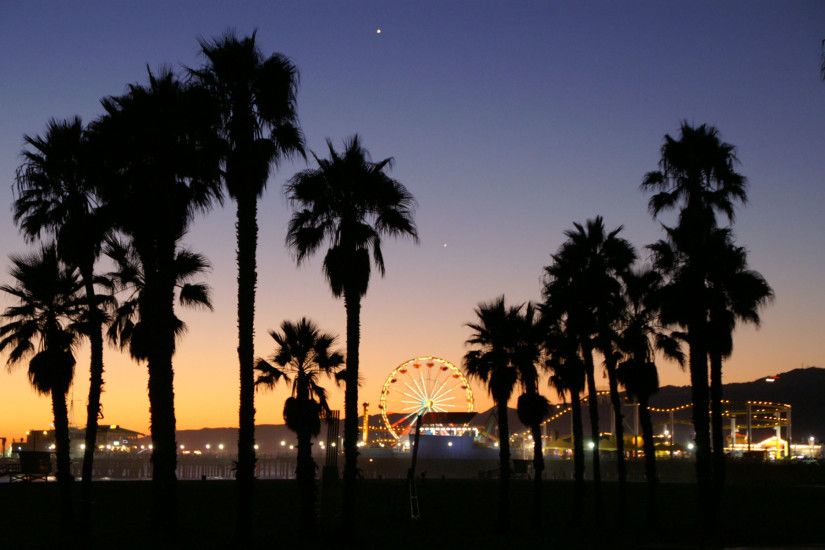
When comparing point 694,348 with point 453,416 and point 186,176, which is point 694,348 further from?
point 453,416

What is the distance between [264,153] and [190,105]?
2.42m

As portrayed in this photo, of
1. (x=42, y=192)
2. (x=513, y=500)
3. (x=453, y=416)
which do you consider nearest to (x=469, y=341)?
(x=513, y=500)

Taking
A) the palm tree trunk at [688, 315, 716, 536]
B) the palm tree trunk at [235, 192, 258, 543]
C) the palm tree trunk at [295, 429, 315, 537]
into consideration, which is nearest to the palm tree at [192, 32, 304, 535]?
the palm tree trunk at [235, 192, 258, 543]

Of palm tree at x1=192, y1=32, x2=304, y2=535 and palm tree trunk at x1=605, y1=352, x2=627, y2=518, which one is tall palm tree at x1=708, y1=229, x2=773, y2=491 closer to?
palm tree trunk at x1=605, y1=352, x2=627, y2=518

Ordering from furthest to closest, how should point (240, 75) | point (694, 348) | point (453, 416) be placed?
point (453, 416)
point (694, 348)
point (240, 75)

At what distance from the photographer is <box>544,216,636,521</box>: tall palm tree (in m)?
41.8

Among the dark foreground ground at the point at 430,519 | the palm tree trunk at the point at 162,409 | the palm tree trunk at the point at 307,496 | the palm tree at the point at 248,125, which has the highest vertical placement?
the palm tree at the point at 248,125

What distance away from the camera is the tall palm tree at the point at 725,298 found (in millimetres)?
34844

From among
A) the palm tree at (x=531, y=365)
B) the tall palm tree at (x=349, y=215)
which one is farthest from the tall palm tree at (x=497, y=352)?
the tall palm tree at (x=349, y=215)

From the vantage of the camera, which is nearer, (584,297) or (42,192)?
(42,192)

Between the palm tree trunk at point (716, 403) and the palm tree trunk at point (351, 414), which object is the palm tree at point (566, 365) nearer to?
the palm tree trunk at point (716, 403)

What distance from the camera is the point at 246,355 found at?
24.8m

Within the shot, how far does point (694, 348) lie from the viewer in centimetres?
3531

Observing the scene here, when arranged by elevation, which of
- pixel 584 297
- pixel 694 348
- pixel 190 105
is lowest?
pixel 694 348
